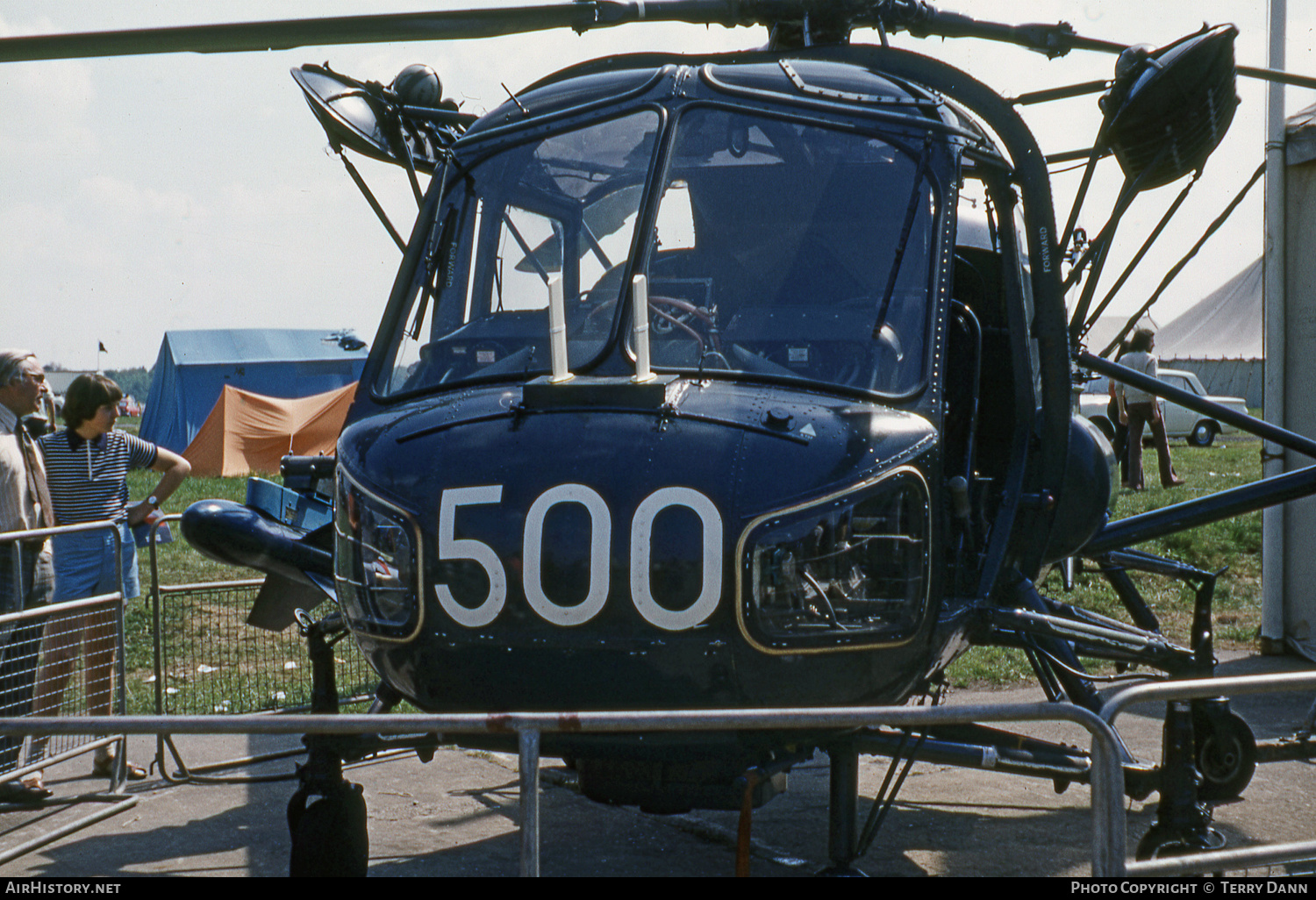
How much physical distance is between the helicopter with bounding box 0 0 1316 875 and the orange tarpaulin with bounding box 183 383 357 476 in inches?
666

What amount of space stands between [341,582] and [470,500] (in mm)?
695

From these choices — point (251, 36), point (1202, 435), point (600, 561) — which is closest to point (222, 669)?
point (251, 36)

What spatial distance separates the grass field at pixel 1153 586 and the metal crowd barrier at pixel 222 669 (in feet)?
0.35

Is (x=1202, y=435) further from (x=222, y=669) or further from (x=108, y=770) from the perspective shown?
(x=108, y=770)

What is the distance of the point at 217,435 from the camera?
21562mm

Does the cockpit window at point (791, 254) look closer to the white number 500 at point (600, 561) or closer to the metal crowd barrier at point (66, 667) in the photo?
the white number 500 at point (600, 561)

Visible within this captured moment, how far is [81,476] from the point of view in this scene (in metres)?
6.30

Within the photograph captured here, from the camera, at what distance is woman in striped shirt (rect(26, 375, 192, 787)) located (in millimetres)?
5852

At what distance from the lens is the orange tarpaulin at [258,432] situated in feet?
70.4

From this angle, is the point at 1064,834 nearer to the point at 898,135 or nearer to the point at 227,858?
the point at 898,135

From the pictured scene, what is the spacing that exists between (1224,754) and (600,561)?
2.94 m

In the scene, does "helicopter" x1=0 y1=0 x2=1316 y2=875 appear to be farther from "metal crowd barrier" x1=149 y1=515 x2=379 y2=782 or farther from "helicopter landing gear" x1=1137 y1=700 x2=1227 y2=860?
"metal crowd barrier" x1=149 y1=515 x2=379 y2=782

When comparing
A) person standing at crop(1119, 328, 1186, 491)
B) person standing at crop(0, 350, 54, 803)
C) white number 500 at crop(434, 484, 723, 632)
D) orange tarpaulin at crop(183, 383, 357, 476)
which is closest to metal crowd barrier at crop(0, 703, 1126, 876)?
white number 500 at crop(434, 484, 723, 632)
